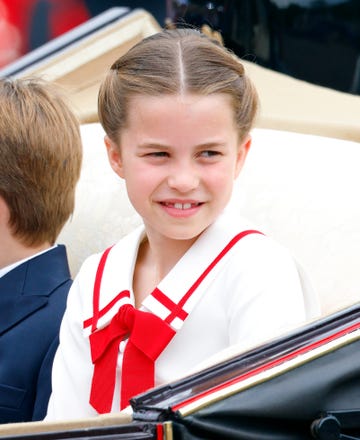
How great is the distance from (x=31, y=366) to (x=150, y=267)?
247 mm

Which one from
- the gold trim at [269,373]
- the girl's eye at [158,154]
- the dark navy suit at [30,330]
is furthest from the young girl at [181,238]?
the gold trim at [269,373]

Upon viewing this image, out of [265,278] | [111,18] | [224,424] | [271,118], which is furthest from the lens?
[111,18]

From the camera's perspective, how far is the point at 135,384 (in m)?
1.17

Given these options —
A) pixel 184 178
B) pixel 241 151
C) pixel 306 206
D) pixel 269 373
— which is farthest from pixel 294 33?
pixel 269 373

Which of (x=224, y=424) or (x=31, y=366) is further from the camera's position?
(x=31, y=366)

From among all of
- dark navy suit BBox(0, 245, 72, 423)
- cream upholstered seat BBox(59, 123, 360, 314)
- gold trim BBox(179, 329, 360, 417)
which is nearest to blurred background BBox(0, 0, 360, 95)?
cream upholstered seat BBox(59, 123, 360, 314)

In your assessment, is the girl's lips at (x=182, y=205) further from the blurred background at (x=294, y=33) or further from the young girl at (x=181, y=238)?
the blurred background at (x=294, y=33)

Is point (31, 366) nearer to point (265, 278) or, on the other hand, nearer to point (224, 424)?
point (265, 278)

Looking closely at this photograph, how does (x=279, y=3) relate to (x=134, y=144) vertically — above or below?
above

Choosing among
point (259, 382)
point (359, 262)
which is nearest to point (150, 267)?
point (359, 262)

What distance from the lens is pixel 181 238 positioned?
1.18m

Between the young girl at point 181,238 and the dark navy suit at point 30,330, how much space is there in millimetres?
126

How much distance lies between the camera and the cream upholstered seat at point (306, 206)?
1.32 m

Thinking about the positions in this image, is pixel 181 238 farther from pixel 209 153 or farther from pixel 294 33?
pixel 294 33
